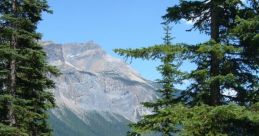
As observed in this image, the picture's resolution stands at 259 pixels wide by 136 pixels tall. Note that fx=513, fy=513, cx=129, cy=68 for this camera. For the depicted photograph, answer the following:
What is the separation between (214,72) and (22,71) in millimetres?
15046

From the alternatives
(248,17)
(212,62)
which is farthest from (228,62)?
(248,17)

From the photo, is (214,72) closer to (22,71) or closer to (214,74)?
(214,74)

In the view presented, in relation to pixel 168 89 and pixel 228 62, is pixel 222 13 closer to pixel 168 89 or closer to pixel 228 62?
pixel 228 62

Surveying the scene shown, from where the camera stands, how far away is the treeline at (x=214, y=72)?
1410 centimetres

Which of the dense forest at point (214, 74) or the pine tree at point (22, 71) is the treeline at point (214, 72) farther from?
the pine tree at point (22, 71)

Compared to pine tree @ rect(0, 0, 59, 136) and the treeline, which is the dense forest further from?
pine tree @ rect(0, 0, 59, 136)

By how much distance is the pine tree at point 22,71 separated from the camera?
2562cm

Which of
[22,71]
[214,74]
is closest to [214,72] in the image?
[214,74]

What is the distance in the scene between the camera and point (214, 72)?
50.2 ft

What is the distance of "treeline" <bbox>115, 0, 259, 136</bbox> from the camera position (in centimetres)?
1410

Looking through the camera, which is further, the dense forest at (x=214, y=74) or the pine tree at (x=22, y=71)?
the pine tree at (x=22, y=71)

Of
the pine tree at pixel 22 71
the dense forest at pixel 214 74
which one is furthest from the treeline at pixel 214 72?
the pine tree at pixel 22 71

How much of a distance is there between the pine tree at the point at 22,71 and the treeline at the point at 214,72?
1123 cm

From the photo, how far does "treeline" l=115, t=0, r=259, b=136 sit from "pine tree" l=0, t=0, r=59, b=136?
11.2 meters
